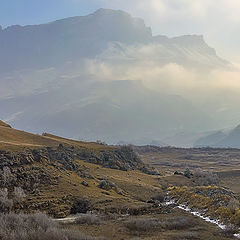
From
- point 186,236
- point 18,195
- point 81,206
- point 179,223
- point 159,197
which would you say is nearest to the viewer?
point 186,236

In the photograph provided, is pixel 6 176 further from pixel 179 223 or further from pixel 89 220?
pixel 179 223

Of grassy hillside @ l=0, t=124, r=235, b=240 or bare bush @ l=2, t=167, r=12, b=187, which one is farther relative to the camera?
bare bush @ l=2, t=167, r=12, b=187

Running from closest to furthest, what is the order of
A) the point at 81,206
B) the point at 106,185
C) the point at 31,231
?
the point at 31,231 < the point at 81,206 < the point at 106,185

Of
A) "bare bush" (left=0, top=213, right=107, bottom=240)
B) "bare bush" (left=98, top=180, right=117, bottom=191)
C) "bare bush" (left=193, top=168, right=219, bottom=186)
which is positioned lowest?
"bare bush" (left=0, top=213, right=107, bottom=240)

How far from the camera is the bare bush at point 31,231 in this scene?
17.8 m

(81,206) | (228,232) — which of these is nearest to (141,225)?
(228,232)

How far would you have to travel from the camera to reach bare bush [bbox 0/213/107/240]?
17781mm

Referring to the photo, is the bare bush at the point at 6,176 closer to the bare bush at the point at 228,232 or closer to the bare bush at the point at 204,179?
the bare bush at the point at 228,232

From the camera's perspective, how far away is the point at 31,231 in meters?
18.6

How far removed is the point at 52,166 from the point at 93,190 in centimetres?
791

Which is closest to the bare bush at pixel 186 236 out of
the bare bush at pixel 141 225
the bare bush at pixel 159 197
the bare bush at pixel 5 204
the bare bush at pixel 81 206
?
the bare bush at pixel 141 225

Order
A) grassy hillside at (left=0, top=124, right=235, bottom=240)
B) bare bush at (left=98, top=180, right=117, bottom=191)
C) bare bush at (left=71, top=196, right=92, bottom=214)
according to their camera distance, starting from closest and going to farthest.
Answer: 1. grassy hillside at (left=0, top=124, right=235, bottom=240)
2. bare bush at (left=71, top=196, right=92, bottom=214)
3. bare bush at (left=98, top=180, right=117, bottom=191)

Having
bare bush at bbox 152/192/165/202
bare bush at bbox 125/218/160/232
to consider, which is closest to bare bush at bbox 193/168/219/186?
Result: bare bush at bbox 152/192/165/202

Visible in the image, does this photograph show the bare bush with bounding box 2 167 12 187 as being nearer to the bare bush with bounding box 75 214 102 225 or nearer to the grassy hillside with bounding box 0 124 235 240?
the grassy hillside with bounding box 0 124 235 240
